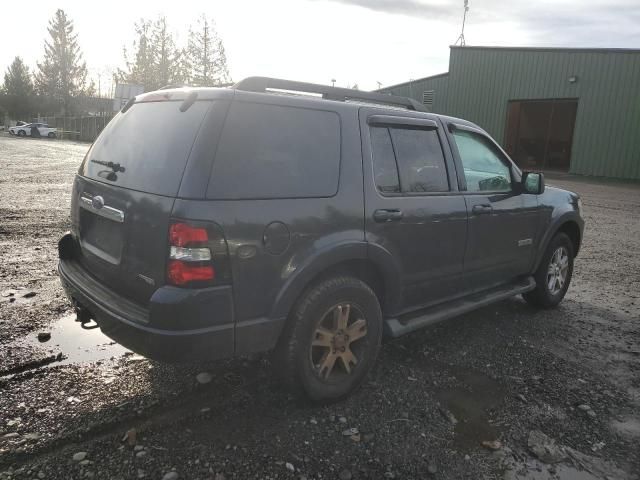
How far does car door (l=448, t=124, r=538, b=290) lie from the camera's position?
4133mm

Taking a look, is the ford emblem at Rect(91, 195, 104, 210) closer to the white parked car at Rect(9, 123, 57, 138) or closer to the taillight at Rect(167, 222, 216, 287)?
the taillight at Rect(167, 222, 216, 287)

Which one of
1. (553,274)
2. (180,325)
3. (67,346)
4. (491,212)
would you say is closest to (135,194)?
(180,325)

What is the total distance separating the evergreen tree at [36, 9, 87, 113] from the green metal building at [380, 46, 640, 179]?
49599 mm

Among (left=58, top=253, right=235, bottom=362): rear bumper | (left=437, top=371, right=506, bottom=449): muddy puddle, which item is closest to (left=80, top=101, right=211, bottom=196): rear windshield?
(left=58, top=253, right=235, bottom=362): rear bumper

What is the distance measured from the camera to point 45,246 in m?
6.70

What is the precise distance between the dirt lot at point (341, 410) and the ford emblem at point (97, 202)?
1.15 meters

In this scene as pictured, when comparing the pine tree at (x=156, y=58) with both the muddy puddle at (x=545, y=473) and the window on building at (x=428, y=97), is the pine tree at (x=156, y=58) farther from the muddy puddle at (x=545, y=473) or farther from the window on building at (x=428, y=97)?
the muddy puddle at (x=545, y=473)

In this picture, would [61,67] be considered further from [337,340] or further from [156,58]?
[337,340]

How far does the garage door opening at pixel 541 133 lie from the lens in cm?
2394

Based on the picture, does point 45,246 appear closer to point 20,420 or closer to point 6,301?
point 6,301

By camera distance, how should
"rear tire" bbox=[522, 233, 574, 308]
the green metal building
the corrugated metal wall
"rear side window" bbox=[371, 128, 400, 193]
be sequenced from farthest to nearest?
the corrugated metal wall, the green metal building, "rear tire" bbox=[522, 233, 574, 308], "rear side window" bbox=[371, 128, 400, 193]

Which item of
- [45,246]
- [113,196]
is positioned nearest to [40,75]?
[45,246]

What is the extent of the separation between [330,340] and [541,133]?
2493 centimetres

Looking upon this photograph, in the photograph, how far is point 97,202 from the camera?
10.4ft
